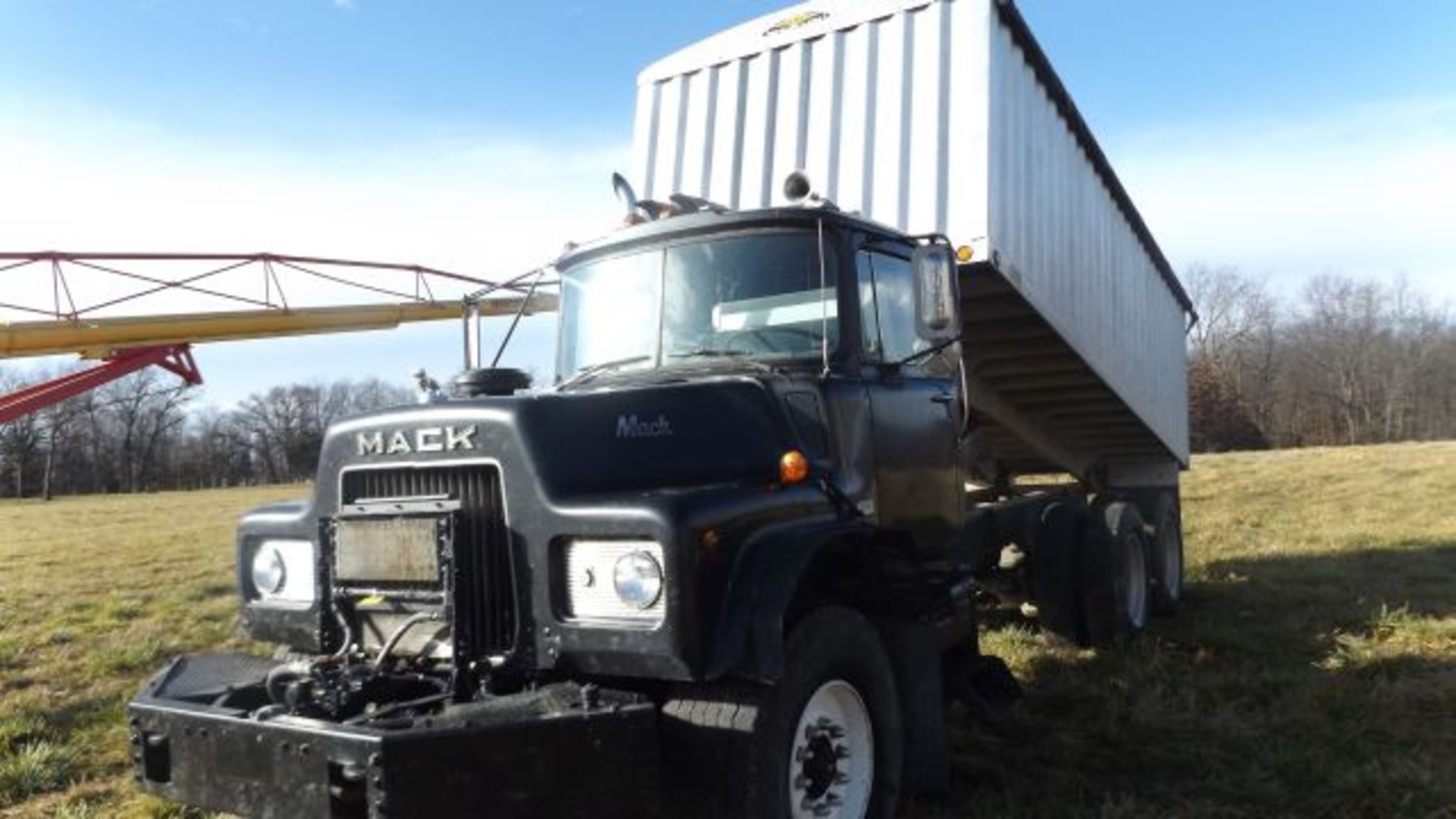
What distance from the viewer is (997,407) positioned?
7.73 metres

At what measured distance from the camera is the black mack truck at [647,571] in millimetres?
3020

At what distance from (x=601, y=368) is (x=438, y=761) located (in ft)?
6.21

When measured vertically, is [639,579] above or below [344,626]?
above

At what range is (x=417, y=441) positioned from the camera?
350cm

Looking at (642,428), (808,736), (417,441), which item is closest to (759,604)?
(808,736)

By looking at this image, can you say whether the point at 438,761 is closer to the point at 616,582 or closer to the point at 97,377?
the point at 616,582

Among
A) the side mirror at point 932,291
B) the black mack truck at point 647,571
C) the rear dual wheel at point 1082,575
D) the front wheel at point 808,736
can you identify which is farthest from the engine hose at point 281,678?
the rear dual wheel at point 1082,575

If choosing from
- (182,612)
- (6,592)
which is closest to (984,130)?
(182,612)

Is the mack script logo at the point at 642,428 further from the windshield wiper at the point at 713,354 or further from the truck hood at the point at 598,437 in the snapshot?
the windshield wiper at the point at 713,354

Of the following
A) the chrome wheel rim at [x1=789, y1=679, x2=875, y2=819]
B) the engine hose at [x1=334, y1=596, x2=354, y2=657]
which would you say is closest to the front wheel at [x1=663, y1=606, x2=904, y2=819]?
the chrome wheel rim at [x1=789, y1=679, x2=875, y2=819]

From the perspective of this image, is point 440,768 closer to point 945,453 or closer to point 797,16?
point 945,453

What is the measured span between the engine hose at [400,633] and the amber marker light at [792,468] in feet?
3.90

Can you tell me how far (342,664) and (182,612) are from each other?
28.3ft

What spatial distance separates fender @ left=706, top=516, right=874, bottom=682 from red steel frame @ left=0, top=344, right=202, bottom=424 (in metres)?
12.7
